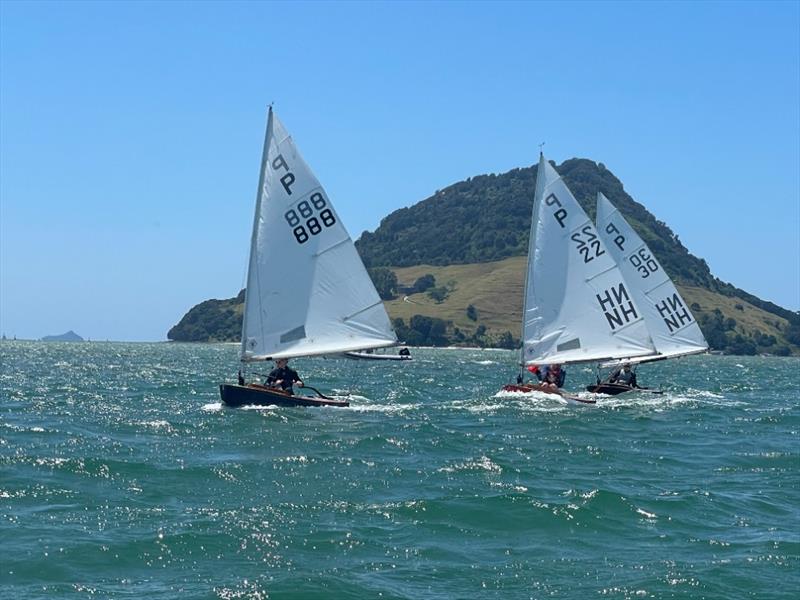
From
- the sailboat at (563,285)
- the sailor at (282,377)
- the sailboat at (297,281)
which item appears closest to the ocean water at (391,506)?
the sailor at (282,377)

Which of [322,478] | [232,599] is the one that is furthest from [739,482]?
[232,599]

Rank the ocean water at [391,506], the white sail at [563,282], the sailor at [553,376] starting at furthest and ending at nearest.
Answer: the white sail at [563,282] → the sailor at [553,376] → the ocean water at [391,506]

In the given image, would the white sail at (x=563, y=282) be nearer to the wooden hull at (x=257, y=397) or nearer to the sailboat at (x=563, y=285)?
the sailboat at (x=563, y=285)

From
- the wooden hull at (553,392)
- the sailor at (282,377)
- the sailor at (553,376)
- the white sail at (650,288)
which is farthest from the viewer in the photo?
the white sail at (650,288)

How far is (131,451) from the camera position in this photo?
3017 cm

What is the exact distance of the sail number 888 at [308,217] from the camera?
42781 millimetres

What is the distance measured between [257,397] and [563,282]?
15836mm

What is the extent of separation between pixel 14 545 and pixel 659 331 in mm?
48354

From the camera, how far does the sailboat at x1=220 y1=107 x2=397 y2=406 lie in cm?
4272

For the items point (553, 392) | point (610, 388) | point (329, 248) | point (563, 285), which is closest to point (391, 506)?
point (329, 248)

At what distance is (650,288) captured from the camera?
61812 mm

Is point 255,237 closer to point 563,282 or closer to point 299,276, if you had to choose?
point 299,276

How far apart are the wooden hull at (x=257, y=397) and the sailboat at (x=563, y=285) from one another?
38.7 feet

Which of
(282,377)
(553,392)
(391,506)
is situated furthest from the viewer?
(553,392)
